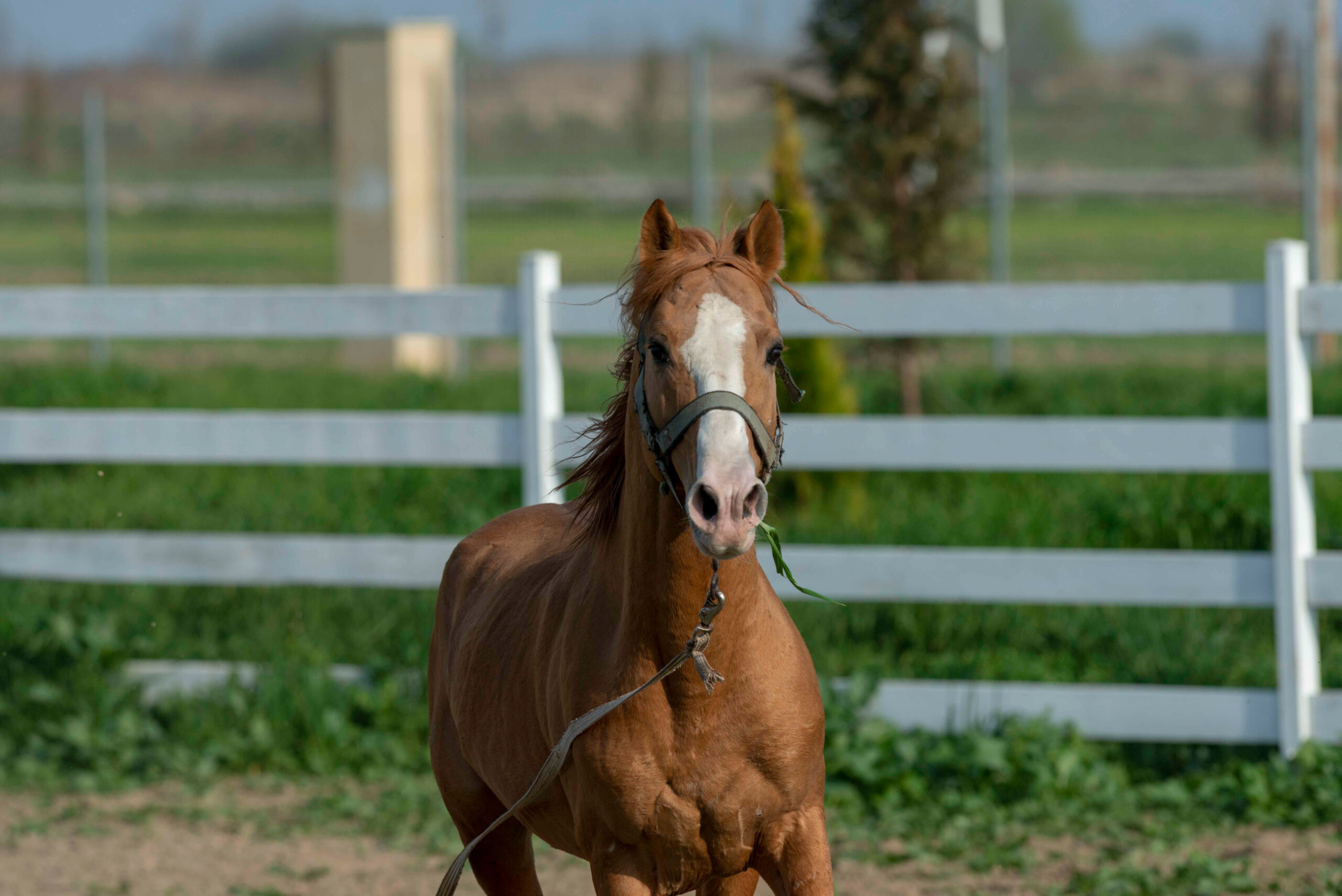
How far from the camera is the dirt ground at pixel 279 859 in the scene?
159 inches

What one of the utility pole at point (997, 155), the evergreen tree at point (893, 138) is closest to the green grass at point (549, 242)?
the utility pole at point (997, 155)

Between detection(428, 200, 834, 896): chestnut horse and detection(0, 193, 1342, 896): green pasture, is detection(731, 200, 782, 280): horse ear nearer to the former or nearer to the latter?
detection(428, 200, 834, 896): chestnut horse

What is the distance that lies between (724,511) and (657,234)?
0.70m

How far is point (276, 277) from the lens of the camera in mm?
22516

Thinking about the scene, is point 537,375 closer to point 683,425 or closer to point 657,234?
point 657,234

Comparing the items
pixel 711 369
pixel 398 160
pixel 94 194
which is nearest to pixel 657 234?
pixel 711 369

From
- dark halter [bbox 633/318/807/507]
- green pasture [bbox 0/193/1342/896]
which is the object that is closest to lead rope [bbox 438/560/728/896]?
dark halter [bbox 633/318/807/507]

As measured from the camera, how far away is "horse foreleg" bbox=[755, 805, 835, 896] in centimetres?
252

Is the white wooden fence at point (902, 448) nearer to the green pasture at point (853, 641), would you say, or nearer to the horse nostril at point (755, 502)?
the green pasture at point (853, 641)

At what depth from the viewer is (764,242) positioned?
2.61 meters

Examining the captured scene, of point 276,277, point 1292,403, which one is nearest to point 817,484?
point 1292,403

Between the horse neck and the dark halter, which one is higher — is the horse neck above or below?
below

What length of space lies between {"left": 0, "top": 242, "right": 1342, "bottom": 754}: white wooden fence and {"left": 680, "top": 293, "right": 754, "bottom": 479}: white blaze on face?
181 centimetres

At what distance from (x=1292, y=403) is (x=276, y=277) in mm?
19823
